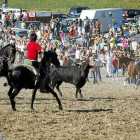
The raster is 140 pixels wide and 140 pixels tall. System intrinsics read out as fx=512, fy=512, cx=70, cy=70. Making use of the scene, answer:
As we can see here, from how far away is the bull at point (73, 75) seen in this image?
19906 mm

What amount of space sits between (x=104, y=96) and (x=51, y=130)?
28.2 ft

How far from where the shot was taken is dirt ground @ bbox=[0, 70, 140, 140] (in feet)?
37.4

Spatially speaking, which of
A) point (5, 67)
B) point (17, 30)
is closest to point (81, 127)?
point (5, 67)

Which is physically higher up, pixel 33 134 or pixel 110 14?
pixel 110 14

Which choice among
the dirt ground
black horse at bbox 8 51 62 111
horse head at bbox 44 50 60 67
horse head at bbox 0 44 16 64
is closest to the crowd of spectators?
the dirt ground

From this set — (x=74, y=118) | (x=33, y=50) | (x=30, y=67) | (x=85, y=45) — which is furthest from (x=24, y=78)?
(x=85, y=45)

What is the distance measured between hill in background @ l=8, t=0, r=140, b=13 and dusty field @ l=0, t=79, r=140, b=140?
177 ft

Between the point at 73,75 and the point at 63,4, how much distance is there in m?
58.9

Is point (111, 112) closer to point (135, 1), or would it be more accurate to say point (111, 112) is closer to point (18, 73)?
point (18, 73)

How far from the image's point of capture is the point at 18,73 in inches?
576

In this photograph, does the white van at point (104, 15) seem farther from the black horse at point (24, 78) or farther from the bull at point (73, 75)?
the black horse at point (24, 78)

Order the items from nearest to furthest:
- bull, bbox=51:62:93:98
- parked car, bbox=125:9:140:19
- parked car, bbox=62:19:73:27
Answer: bull, bbox=51:62:93:98, parked car, bbox=62:19:73:27, parked car, bbox=125:9:140:19

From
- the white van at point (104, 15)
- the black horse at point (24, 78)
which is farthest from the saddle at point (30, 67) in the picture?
the white van at point (104, 15)

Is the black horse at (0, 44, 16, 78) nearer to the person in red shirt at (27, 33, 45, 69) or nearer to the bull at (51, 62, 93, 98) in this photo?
the person in red shirt at (27, 33, 45, 69)
